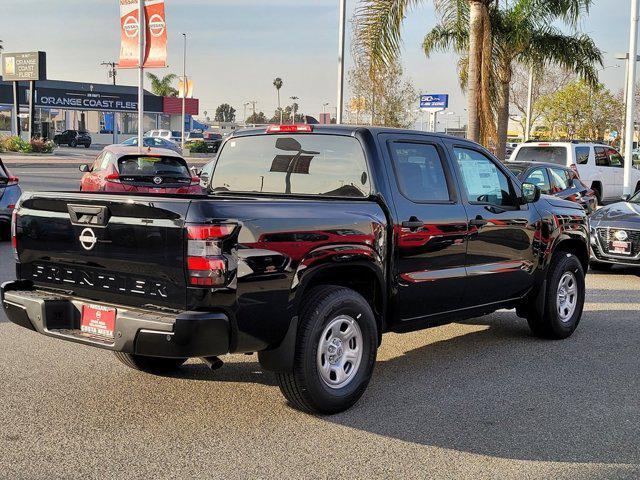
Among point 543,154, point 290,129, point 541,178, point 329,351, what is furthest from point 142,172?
point 543,154

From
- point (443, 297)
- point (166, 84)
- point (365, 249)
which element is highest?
point (166, 84)

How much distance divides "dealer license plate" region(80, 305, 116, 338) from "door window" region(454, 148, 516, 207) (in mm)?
3106

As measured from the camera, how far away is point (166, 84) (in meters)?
94.7

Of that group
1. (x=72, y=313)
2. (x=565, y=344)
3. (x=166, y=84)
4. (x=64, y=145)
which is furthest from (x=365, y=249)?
(x=166, y=84)

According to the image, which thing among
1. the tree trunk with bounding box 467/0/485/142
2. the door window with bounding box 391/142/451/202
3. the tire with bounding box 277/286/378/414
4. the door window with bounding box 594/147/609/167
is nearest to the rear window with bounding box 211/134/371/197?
the door window with bounding box 391/142/451/202

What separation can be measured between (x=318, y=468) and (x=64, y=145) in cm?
7199

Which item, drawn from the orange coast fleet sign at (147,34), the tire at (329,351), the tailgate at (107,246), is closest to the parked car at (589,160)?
the orange coast fleet sign at (147,34)

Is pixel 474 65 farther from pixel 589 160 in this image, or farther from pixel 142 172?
pixel 142 172

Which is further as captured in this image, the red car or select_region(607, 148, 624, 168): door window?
select_region(607, 148, 624, 168): door window

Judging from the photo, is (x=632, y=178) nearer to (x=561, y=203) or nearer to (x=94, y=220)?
(x=561, y=203)

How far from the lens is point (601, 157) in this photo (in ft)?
78.5

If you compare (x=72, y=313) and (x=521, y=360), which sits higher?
(x=72, y=313)

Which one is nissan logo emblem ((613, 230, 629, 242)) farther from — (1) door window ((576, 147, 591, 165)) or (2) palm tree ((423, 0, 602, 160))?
(1) door window ((576, 147, 591, 165))

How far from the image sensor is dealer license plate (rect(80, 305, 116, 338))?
4.88 meters
